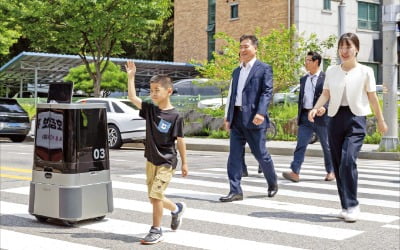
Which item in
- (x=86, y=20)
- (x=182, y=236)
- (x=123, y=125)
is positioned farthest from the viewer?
(x=86, y=20)

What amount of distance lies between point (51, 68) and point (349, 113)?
3278 centimetres

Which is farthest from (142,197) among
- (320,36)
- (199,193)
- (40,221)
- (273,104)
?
(320,36)

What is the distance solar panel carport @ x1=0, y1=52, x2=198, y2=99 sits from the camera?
3472cm

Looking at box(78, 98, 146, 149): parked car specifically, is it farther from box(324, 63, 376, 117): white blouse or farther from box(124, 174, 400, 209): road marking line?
box(324, 63, 376, 117): white blouse

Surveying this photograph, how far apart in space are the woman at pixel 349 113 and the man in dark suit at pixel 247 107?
3.35 ft

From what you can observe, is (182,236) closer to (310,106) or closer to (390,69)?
(310,106)

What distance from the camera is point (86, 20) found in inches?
1026

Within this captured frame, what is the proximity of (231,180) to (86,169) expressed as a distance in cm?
215

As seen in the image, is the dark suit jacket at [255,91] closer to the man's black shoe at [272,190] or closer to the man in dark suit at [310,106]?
the man's black shoe at [272,190]

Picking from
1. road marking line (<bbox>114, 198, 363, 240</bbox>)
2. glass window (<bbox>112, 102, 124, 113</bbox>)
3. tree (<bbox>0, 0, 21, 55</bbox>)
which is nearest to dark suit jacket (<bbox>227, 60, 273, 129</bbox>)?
road marking line (<bbox>114, 198, 363, 240</bbox>)

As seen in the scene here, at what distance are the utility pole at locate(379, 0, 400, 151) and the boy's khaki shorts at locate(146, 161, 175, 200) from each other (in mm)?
11281

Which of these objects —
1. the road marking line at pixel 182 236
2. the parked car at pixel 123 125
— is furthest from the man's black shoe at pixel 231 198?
the parked car at pixel 123 125

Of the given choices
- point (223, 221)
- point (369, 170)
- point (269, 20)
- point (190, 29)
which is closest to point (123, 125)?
point (369, 170)

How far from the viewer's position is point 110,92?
3319cm
